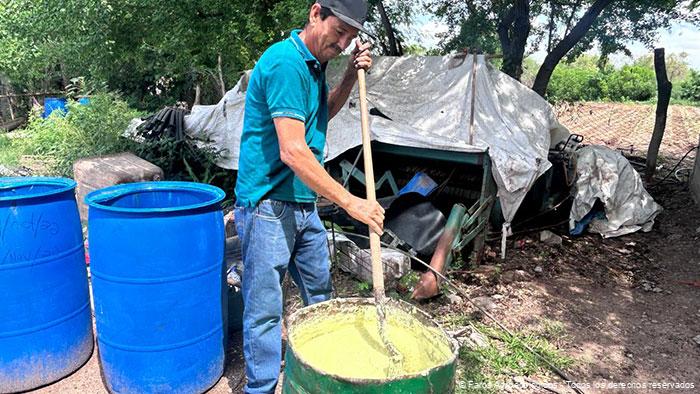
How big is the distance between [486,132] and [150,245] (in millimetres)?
4157

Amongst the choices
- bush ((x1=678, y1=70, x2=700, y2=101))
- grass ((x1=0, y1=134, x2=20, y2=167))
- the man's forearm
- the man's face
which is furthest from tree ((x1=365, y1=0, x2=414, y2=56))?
bush ((x1=678, y1=70, x2=700, y2=101))

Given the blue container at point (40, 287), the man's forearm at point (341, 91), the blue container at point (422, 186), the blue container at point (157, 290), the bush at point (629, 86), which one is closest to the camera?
the blue container at point (157, 290)

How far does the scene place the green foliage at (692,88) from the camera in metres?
35.6

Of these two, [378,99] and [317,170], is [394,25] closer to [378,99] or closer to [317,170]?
[378,99]

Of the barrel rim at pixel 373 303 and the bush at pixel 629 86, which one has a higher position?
the bush at pixel 629 86

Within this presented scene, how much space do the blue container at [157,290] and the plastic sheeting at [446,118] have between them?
122 inches

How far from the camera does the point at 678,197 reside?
8.33 meters

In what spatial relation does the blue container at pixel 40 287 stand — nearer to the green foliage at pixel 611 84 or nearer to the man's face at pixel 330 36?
the man's face at pixel 330 36

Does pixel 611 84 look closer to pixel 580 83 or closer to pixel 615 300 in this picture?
pixel 580 83

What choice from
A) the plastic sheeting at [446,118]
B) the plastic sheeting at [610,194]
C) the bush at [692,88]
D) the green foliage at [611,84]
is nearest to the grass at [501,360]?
the plastic sheeting at [446,118]

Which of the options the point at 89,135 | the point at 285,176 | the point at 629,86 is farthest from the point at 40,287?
the point at 629,86

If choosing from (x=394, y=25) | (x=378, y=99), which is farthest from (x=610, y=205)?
(x=394, y=25)

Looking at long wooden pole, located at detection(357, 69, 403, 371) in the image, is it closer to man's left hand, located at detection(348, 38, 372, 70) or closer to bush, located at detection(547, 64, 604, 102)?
man's left hand, located at detection(348, 38, 372, 70)

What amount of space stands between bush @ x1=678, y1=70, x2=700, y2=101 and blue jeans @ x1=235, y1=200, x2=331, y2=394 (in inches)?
1639
